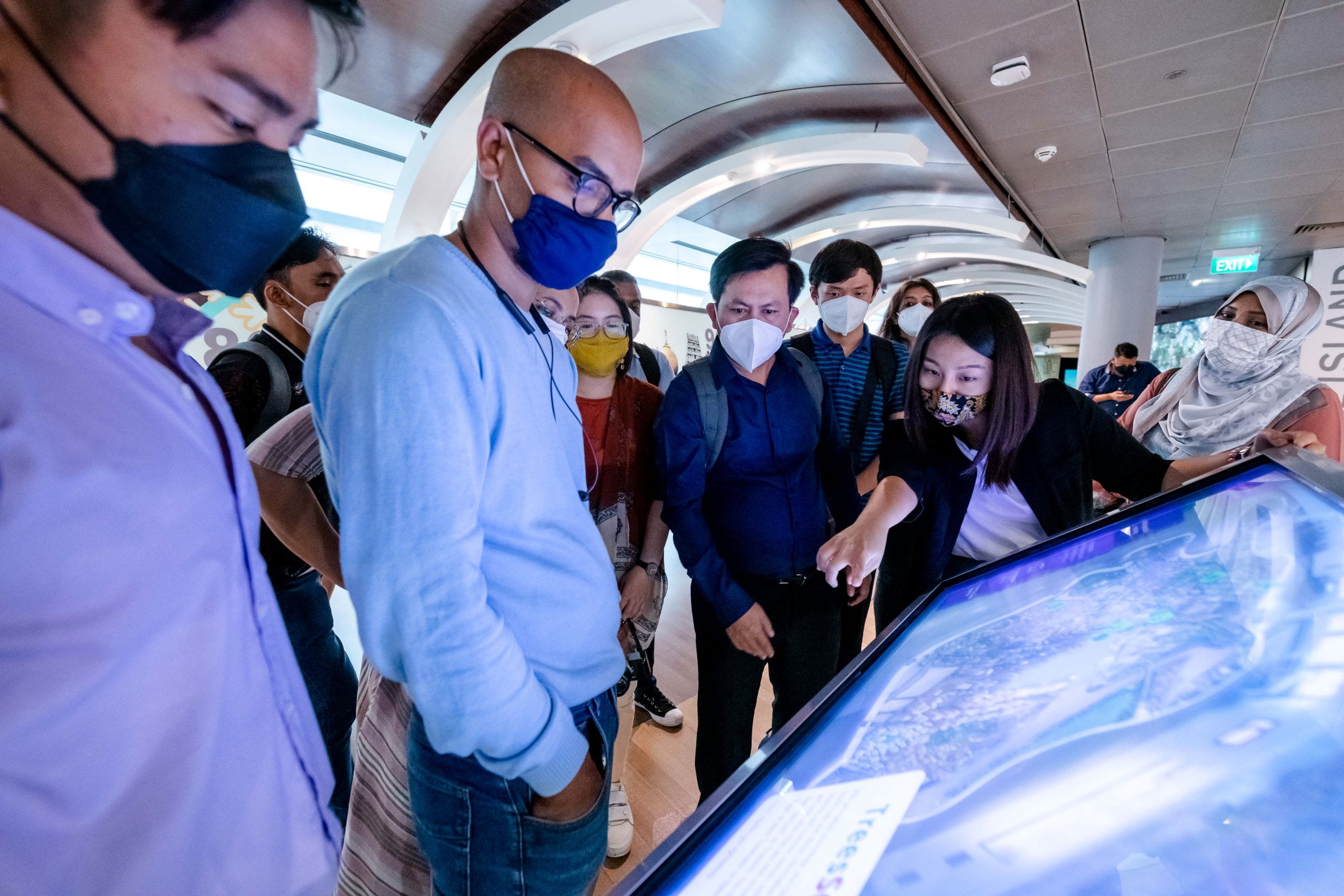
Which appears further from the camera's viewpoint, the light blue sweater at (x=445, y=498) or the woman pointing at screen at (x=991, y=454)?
the woman pointing at screen at (x=991, y=454)

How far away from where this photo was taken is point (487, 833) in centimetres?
76

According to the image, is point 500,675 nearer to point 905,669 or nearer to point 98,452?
point 98,452

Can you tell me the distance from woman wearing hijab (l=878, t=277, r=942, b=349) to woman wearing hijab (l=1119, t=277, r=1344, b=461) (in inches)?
40.1

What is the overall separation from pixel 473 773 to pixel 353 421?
52 centimetres

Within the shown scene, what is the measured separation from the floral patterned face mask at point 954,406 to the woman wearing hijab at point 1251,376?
1095 mm

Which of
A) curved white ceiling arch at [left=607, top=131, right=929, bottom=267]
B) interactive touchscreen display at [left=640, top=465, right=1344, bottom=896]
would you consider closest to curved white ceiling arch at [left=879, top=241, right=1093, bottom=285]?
curved white ceiling arch at [left=607, top=131, right=929, bottom=267]

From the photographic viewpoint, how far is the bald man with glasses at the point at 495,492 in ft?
2.06

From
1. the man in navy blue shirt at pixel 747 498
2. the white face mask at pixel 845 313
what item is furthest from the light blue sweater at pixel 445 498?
the white face mask at pixel 845 313

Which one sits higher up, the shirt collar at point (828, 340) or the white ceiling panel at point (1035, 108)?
the white ceiling panel at point (1035, 108)

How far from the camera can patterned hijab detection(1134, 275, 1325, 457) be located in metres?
1.84

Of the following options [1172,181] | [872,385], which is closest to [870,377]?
[872,385]

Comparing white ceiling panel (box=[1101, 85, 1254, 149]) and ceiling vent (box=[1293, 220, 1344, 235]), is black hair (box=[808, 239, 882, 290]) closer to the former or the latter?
white ceiling panel (box=[1101, 85, 1254, 149])

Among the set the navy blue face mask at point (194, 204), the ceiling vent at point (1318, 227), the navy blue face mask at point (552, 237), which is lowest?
the navy blue face mask at point (194, 204)

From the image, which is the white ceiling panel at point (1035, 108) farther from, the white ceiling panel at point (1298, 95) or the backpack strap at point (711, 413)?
the backpack strap at point (711, 413)
